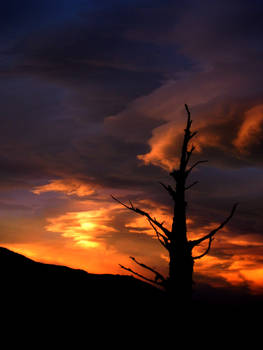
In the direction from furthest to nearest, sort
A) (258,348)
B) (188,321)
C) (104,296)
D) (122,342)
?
(104,296)
(258,348)
(122,342)
(188,321)

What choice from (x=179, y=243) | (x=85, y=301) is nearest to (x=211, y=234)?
(x=179, y=243)

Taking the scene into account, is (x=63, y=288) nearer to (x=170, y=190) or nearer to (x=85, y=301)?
(x=85, y=301)

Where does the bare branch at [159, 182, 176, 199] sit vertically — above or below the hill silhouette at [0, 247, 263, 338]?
above

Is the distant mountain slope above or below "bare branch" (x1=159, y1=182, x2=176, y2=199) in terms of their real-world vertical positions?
below

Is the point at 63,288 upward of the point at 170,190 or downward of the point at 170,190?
downward

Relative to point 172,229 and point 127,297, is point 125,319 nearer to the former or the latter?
point 127,297

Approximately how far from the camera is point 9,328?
11484 millimetres

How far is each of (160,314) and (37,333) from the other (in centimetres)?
445

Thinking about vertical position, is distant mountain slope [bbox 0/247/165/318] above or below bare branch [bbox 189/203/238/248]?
below

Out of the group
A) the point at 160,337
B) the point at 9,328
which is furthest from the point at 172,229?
the point at 9,328

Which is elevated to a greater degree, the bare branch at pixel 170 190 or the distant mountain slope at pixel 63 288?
the bare branch at pixel 170 190

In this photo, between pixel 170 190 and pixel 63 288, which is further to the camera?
pixel 63 288

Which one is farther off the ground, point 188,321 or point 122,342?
point 188,321

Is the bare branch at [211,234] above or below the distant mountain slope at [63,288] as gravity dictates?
above
